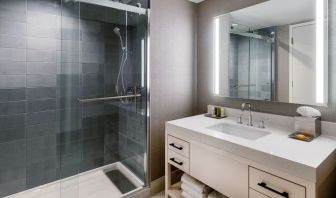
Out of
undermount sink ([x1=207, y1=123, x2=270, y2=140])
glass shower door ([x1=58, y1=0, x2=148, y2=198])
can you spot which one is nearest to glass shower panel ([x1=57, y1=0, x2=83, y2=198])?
glass shower door ([x1=58, y1=0, x2=148, y2=198])

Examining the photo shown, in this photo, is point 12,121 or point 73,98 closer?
point 73,98

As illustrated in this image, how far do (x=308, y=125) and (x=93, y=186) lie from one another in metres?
2.12

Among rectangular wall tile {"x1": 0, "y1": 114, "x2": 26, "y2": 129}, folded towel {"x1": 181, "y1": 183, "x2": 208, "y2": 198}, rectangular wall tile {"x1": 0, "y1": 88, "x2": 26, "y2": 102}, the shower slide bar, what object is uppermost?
the shower slide bar

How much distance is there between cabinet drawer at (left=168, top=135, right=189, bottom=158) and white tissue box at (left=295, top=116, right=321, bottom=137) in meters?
0.87

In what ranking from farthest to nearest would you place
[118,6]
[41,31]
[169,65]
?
[169,65], [41,31], [118,6]

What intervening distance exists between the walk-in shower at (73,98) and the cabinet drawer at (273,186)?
119cm

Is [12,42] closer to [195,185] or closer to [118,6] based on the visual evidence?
[118,6]

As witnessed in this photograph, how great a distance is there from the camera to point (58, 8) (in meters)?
2.19

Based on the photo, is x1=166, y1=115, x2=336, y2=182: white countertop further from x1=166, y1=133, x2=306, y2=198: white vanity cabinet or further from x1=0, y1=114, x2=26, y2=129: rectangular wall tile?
x1=0, y1=114, x2=26, y2=129: rectangular wall tile

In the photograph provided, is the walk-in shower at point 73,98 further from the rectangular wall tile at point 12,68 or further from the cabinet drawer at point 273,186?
the cabinet drawer at point 273,186

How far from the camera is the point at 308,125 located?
1.42 m

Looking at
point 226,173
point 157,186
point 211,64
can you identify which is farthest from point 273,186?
point 211,64

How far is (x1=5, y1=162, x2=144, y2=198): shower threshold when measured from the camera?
1.91m

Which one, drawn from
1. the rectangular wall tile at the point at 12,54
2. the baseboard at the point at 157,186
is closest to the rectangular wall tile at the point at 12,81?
the rectangular wall tile at the point at 12,54
